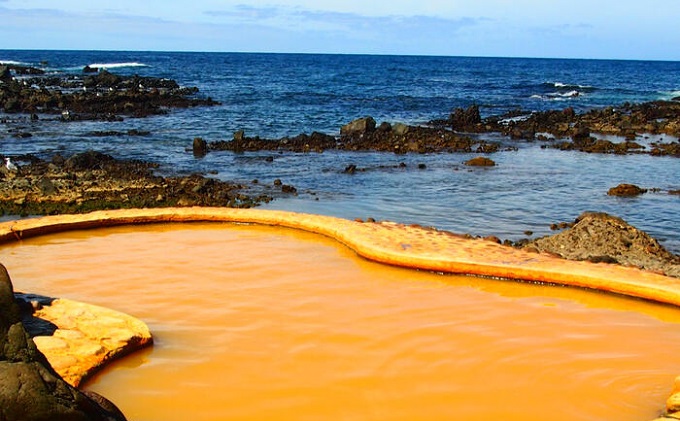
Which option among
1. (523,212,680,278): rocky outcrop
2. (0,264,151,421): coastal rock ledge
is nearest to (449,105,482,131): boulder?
(523,212,680,278): rocky outcrop

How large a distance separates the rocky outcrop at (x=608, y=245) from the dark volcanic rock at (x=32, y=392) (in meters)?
6.23

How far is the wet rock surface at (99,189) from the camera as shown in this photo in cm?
1116

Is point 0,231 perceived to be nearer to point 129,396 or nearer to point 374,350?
point 129,396

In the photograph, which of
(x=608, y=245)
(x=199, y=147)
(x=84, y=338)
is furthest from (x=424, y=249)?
(x=199, y=147)

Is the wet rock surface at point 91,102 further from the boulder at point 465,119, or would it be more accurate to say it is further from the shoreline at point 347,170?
the boulder at point 465,119

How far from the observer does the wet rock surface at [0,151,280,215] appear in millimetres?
11156

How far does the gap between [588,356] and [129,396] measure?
11.3 ft

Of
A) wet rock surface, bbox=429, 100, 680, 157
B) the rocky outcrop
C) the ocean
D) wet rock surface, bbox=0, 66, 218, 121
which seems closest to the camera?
the rocky outcrop

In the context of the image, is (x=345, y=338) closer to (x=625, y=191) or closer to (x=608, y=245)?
(x=608, y=245)

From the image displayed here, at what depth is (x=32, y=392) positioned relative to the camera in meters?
2.90

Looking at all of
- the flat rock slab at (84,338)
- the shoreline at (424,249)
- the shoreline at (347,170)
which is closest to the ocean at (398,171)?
the shoreline at (347,170)

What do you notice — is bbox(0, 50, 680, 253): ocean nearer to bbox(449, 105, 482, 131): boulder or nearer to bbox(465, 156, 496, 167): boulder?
Answer: bbox(465, 156, 496, 167): boulder

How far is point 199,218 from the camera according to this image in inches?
361

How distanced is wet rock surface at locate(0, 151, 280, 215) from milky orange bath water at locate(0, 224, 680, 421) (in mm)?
3157
